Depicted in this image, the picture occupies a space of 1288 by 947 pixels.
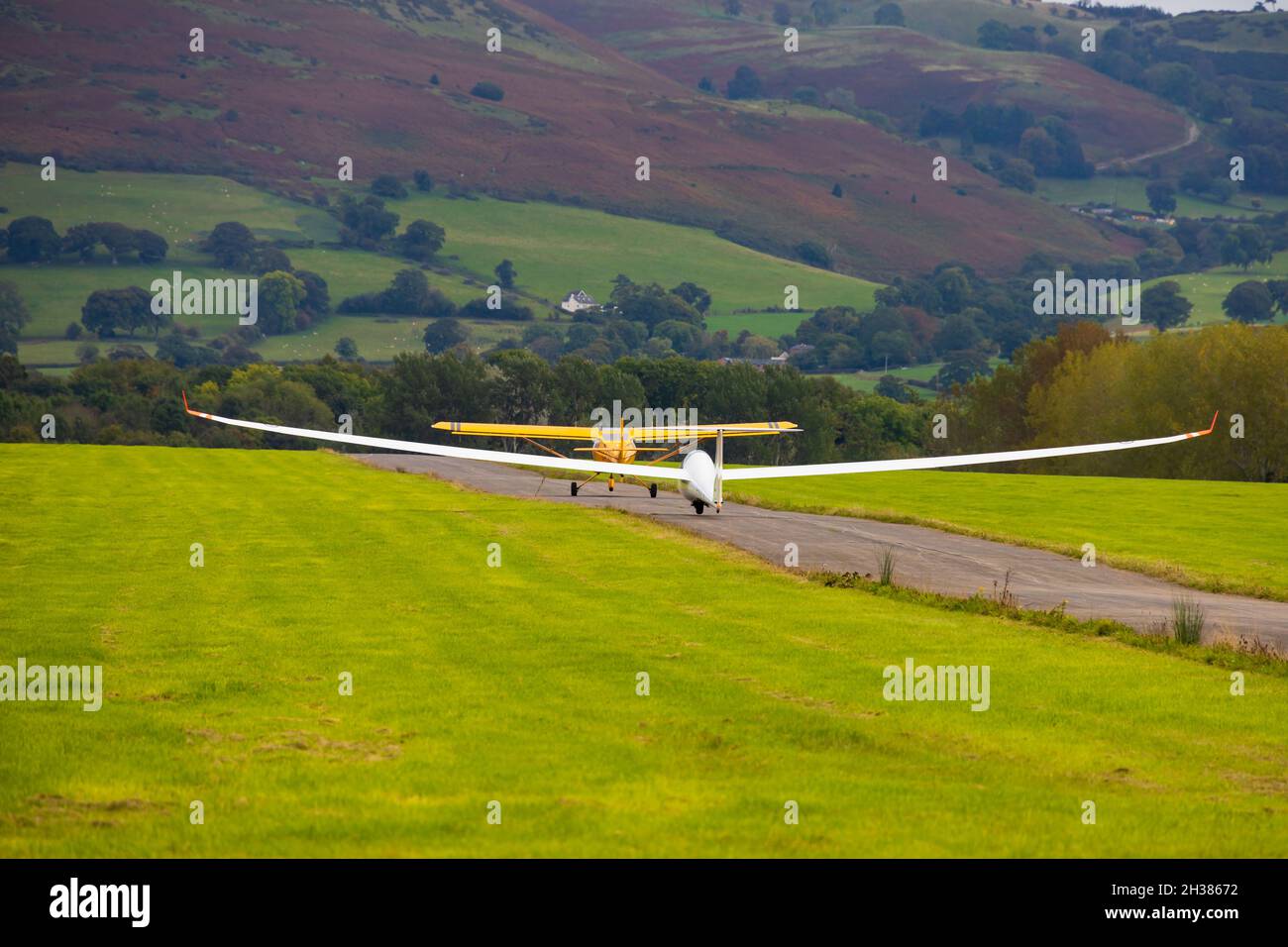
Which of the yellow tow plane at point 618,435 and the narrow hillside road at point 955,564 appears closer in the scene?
the narrow hillside road at point 955,564

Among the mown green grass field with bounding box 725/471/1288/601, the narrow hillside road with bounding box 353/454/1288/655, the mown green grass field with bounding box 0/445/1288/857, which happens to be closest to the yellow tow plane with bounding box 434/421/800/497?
the narrow hillside road with bounding box 353/454/1288/655

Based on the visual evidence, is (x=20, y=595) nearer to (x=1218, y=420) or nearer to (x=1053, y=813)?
(x=1053, y=813)

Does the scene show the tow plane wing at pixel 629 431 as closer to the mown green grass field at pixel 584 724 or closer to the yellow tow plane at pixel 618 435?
the yellow tow plane at pixel 618 435

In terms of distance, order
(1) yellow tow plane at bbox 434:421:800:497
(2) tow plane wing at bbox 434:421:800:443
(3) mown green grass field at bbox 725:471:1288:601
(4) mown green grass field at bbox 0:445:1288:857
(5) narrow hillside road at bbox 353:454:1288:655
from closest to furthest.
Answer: (4) mown green grass field at bbox 0:445:1288:857
(5) narrow hillside road at bbox 353:454:1288:655
(3) mown green grass field at bbox 725:471:1288:601
(2) tow plane wing at bbox 434:421:800:443
(1) yellow tow plane at bbox 434:421:800:497

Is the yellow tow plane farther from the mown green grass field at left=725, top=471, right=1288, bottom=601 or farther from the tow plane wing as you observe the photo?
the mown green grass field at left=725, top=471, right=1288, bottom=601

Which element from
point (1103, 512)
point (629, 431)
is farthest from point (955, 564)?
point (1103, 512)

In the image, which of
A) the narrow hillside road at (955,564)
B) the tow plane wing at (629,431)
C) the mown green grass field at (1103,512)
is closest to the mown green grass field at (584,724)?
the narrow hillside road at (955,564)
